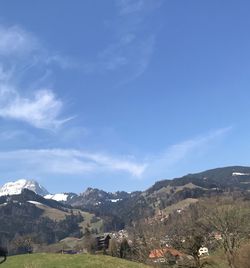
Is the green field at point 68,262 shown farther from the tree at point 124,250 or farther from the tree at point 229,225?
the tree at point 124,250

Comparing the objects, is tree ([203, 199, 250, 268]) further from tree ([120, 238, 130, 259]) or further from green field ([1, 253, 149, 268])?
tree ([120, 238, 130, 259])

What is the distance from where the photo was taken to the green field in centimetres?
4669

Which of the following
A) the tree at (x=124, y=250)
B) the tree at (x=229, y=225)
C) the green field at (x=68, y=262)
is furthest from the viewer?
the tree at (x=124, y=250)

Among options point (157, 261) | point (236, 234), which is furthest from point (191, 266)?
point (157, 261)

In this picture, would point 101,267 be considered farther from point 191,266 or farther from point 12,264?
point 191,266

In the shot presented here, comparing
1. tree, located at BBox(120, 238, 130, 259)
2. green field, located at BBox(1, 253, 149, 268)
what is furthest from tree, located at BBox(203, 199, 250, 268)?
tree, located at BBox(120, 238, 130, 259)

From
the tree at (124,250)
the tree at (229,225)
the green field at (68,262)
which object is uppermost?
the tree at (124,250)

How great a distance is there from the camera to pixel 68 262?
4806cm

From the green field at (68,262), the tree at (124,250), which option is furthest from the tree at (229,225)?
the tree at (124,250)

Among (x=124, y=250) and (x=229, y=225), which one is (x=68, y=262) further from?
(x=124, y=250)

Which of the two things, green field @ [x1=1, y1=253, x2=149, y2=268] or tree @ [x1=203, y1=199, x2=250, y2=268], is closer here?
green field @ [x1=1, y1=253, x2=149, y2=268]

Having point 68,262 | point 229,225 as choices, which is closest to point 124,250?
point 229,225

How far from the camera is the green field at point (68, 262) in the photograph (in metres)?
46.7

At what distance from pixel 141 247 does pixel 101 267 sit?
334 feet
